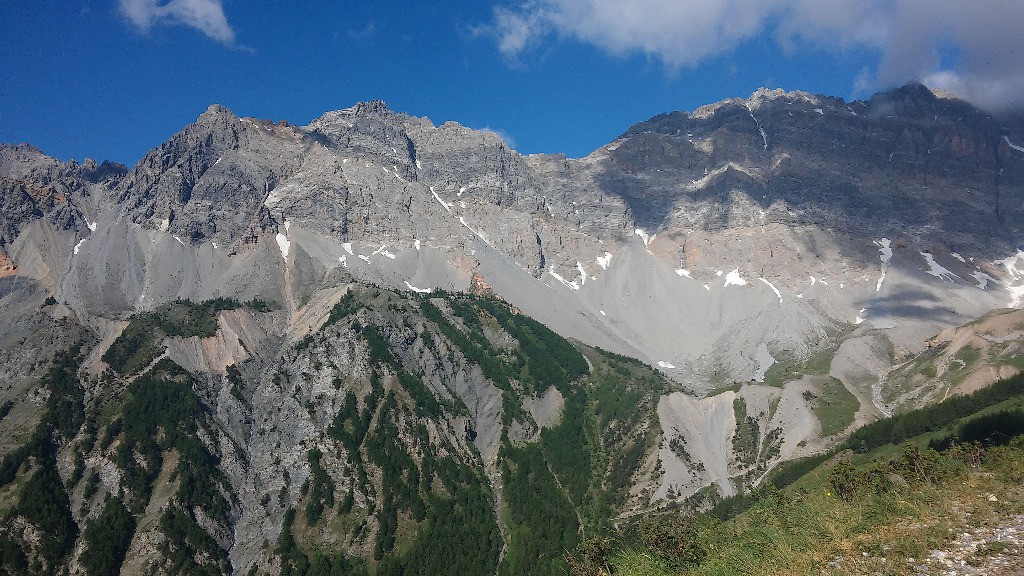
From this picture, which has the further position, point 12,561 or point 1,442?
point 1,442

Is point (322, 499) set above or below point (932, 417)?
below

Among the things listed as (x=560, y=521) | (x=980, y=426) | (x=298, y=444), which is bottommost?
(x=560, y=521)

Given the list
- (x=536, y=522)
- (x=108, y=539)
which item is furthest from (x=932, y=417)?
(x=108, y=539)

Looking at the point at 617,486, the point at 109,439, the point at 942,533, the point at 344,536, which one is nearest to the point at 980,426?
the point at 617,486

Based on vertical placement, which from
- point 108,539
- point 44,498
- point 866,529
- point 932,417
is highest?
point 44,498

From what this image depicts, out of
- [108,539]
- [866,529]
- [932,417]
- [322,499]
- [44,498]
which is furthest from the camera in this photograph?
[322,499]

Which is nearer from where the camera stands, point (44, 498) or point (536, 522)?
point (44, 498)

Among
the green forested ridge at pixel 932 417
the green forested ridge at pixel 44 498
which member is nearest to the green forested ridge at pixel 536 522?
the green forested ridge at pixel 932 417

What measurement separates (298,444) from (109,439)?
157 ft

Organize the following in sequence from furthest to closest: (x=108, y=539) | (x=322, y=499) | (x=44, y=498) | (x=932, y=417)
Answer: (x=322, y=499)
(x=44, y=498)
(x=932, y=417)
(x=108, y=539)

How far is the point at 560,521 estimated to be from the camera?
6964 inches

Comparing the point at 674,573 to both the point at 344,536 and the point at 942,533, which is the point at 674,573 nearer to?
the point at 942,533

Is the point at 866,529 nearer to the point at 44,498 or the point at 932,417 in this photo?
the point at 932,417

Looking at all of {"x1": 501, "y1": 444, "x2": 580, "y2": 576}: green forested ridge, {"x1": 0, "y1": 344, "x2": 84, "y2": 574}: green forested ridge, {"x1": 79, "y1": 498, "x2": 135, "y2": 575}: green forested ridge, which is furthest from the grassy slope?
{"x1": 0, "y1": 344, "x2": 84, "y2": 574}: green forested ridge
